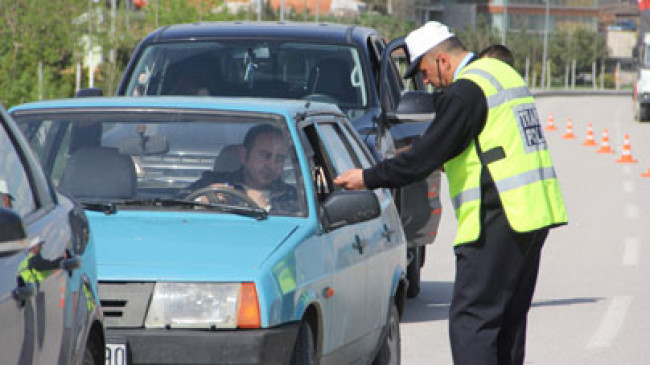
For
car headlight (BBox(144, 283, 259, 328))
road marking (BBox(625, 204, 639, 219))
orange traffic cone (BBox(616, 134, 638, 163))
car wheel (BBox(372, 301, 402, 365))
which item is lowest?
orange traffic cone (BBox(616, 134, 638, 163))

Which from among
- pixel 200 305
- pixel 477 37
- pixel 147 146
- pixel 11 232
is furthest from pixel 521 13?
pixel 11 232

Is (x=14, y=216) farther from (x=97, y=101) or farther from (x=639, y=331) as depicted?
(x=639, y=331)

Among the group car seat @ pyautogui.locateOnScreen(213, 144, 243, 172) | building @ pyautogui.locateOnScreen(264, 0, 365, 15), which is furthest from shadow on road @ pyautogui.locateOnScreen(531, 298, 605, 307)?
building @ pyautogui.locateOnScreen(264, 0, 365, 15)

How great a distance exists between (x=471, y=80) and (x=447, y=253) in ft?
29.7

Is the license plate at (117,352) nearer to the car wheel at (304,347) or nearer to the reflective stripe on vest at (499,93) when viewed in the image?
the car wheel at (304,347)

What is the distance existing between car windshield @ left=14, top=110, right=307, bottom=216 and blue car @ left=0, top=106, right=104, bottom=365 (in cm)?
179

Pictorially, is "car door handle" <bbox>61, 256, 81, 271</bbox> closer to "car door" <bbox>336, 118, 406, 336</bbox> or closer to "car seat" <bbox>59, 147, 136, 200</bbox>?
"car seat" <bbox>59, 147, 136, 200</bbox>

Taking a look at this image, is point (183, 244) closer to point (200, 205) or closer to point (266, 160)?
point (200, 205)

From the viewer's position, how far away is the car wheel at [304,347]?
6.02 metres

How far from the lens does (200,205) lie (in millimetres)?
6797

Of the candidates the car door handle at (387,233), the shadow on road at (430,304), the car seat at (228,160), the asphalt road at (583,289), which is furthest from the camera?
the shadow on road at (430,304)

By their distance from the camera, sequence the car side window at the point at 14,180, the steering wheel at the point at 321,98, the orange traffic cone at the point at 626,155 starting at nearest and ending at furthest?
the car side window at the point at 14,180
the steering wheel at the point at 321,98
the orange traffic cone at the point at 626,155

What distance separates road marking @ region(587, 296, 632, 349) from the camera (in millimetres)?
10258

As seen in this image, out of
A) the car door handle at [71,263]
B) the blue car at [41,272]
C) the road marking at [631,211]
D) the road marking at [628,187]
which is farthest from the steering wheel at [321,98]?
the road marking at [628,187]
